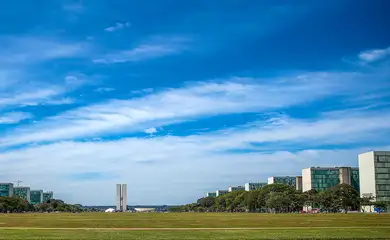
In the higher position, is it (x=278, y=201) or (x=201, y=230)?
(x=201, y=230)

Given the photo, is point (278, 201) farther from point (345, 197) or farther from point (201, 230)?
point (201, 230)

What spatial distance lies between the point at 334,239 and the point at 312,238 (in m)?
1.68

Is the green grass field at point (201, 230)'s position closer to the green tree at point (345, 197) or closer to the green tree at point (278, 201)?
the green tree at point (278, 201)

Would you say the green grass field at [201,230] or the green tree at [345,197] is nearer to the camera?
the green grass field at [201,230]

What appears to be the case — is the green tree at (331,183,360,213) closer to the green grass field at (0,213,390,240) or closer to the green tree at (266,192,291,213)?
the green tree at (266,192,291,213)

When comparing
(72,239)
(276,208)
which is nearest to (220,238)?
(72,239)

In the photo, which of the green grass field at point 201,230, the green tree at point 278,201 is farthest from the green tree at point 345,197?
the green grass field at point 201,230

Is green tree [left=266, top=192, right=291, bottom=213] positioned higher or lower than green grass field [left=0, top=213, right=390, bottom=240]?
lower

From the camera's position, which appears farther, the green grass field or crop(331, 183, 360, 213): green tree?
crop(331, 183, 360, 213): green tree

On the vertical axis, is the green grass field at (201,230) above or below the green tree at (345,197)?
above

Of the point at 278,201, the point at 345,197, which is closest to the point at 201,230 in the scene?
the point at 278,201

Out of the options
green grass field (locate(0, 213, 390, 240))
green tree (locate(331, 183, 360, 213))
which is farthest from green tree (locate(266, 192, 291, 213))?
green grass field (locate(0, 213, 390, 240))

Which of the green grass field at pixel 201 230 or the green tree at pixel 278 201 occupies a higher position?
the green grass field at pixel 201 230

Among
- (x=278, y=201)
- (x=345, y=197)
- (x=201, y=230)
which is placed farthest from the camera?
(x=345, y=197)
